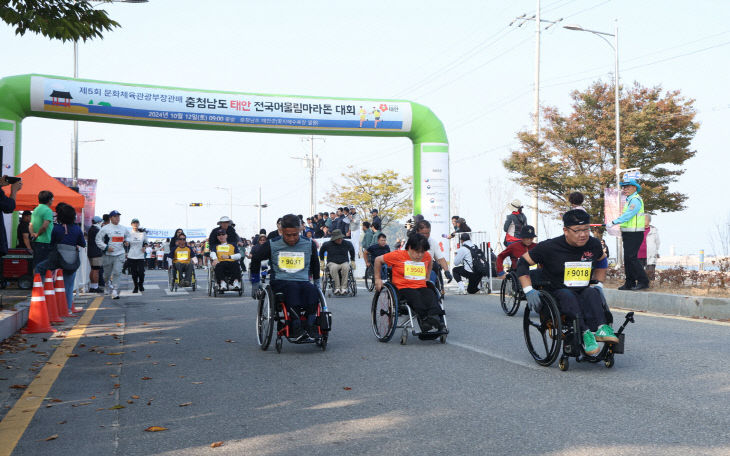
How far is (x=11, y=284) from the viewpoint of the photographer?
1766 centimetres

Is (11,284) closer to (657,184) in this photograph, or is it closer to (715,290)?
(715,290)

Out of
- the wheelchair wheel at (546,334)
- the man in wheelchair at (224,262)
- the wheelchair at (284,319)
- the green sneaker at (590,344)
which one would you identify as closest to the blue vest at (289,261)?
the wheelchair at (284,319)

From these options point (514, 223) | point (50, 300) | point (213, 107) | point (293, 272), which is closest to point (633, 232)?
point (514, 223)

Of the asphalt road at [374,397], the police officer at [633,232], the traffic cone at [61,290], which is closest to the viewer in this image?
the asphalt road at [374,397]

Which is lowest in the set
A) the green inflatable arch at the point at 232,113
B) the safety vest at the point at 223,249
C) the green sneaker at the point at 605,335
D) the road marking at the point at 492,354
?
the road marking at the point at 492,354

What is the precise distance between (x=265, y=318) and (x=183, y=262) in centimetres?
1093

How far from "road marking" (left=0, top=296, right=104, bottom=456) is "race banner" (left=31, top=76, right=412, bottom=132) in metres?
13.6

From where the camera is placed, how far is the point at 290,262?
26.4 ft

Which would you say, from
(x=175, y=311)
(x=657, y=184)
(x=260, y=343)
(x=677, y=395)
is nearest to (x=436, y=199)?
(x=657, y=184)

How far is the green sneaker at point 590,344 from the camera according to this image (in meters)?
6.39

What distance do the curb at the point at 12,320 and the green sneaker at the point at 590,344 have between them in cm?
686

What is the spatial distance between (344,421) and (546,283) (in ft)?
9.37

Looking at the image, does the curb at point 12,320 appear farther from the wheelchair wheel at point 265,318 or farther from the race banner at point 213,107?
→ the race banner at point 213,107

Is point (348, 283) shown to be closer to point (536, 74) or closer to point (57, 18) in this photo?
point (57, 18)
